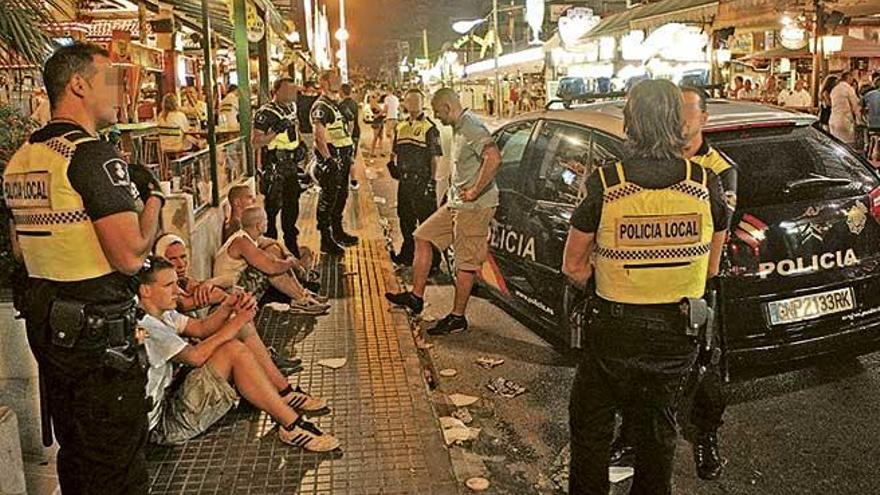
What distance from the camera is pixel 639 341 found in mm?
3312

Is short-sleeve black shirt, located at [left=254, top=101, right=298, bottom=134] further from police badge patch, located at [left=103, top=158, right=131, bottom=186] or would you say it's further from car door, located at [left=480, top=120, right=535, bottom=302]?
police badge patch, located at [left=103, top=158, right=131, bottom=186]

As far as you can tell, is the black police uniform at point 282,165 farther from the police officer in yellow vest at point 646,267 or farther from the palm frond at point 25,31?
the police officer in yellow vest at point 646,267

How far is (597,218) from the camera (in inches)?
131

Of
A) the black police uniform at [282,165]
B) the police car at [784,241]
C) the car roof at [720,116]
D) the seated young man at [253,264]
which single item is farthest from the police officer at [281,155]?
the police car at [784,241]

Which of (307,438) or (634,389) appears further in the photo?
(307,438)

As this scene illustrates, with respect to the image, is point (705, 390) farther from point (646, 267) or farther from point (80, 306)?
point (80, 306)

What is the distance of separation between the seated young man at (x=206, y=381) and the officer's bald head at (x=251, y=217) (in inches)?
80.0

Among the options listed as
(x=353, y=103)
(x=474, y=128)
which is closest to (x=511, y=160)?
(x=474, y=128)

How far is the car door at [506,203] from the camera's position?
6.83 meters

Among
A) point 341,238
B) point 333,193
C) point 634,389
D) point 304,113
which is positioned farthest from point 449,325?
point 304,113

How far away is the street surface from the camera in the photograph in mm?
4461

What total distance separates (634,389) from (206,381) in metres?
2.45

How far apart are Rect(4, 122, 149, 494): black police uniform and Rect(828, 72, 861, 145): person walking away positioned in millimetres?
16057

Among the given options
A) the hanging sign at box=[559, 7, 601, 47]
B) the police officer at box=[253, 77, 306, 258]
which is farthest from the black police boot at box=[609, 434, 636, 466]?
the hanging sign at box=[559, 7, 601, 47]
